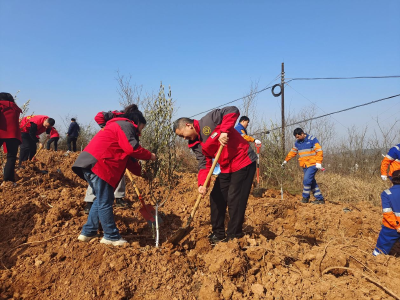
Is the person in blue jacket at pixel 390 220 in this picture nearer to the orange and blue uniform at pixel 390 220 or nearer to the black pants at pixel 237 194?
the orange and blue uniform at pixel 390 220

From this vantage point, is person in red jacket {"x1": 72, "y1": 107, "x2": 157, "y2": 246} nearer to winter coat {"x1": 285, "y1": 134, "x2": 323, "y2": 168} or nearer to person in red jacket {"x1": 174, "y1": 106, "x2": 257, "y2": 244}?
person in red jacket {"x1": 174, "y1": 106, "x2": 257, "y2": 244}

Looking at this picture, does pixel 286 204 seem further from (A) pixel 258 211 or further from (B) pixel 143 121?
(B) pixel 143 121

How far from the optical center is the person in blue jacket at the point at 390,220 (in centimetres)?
318

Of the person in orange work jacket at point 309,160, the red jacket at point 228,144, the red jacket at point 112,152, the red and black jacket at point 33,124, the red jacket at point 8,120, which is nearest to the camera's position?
the red jacket at point 112,152

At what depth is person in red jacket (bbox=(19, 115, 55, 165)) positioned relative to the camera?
19.8 ft

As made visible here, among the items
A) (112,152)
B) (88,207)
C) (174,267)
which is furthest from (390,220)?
(88,207)

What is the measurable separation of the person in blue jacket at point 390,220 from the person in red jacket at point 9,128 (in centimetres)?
614

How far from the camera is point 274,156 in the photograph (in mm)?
7184

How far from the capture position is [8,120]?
14.9 feet

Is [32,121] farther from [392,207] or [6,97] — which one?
[392,207]

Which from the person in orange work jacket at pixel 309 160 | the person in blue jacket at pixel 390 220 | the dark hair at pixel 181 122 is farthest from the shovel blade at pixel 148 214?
the person in orange work jacket at pixel 309 160

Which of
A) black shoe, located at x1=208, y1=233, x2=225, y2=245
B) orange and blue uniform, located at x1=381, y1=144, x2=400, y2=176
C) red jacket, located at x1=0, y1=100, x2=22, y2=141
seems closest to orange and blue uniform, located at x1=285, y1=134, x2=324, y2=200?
orange and blue uniform, located at x1=381, y1=144, x2=400, y2=176

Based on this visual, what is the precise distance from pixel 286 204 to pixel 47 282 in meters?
4.47

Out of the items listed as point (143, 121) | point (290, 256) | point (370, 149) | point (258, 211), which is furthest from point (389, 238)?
point (370, 149)
